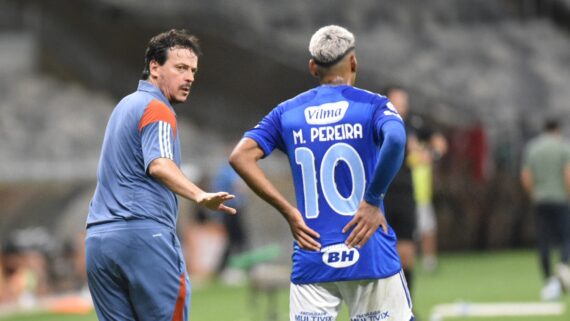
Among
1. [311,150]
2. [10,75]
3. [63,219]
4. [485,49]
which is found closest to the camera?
[311,150]

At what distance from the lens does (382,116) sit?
21.3ft

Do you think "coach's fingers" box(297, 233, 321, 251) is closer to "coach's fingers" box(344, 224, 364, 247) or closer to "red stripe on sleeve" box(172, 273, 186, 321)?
"coach's fingers" box(344, 224, 364, 247)

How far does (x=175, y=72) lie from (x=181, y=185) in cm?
78

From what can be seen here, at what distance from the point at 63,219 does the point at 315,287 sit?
1524cm

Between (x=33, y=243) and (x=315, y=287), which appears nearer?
(x=315, y=287)

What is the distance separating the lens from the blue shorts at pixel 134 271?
21.6 ft

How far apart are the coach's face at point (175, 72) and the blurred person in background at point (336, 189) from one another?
46 centimetres

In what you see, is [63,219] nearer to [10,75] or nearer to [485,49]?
[10,75]

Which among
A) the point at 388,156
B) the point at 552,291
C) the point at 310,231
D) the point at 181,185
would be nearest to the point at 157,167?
the point at 181,185

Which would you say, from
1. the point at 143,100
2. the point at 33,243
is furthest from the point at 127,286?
the point at 33,243

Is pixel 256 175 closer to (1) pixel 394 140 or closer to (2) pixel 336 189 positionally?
(2) pixel 336 189

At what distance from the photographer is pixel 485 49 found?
30938 millimetres

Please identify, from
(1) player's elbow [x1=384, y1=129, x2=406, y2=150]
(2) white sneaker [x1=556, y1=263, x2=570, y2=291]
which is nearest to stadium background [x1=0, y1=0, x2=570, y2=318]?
(2) white sneaker [x1=556, y1=263, x2=570, y2=291]

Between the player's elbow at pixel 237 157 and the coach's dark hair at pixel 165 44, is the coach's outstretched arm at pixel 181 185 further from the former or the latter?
the coach's dark hair at pixel 165 44
